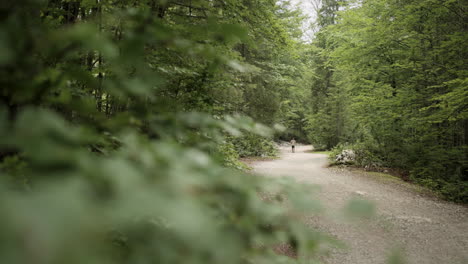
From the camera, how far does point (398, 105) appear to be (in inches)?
396

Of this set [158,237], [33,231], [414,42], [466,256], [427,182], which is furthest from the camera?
[414,42]

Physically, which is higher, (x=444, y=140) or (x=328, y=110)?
(x=328, y=110)

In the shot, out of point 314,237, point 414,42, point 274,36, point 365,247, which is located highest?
point 414,42

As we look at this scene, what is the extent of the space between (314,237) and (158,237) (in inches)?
18.7

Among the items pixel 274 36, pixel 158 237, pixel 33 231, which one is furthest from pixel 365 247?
pixel 33 231

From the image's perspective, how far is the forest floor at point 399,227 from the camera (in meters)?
4.57

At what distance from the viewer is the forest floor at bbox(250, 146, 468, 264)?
4.57 m

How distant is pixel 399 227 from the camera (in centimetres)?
568

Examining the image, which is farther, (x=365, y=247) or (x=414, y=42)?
(x=414, y=42)

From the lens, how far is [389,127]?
37.2ft

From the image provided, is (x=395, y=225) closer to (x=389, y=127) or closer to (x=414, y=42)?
(x=389, y=127)

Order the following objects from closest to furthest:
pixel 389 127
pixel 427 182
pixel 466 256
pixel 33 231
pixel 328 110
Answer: pixel 33 231 → pixel 466 256 → pixel 427 182 → pixel 389 127 → pixel 328 110

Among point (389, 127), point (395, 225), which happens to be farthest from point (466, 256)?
point (389, 127)

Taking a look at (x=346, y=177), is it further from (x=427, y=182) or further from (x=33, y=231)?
(x=33, y=231)
